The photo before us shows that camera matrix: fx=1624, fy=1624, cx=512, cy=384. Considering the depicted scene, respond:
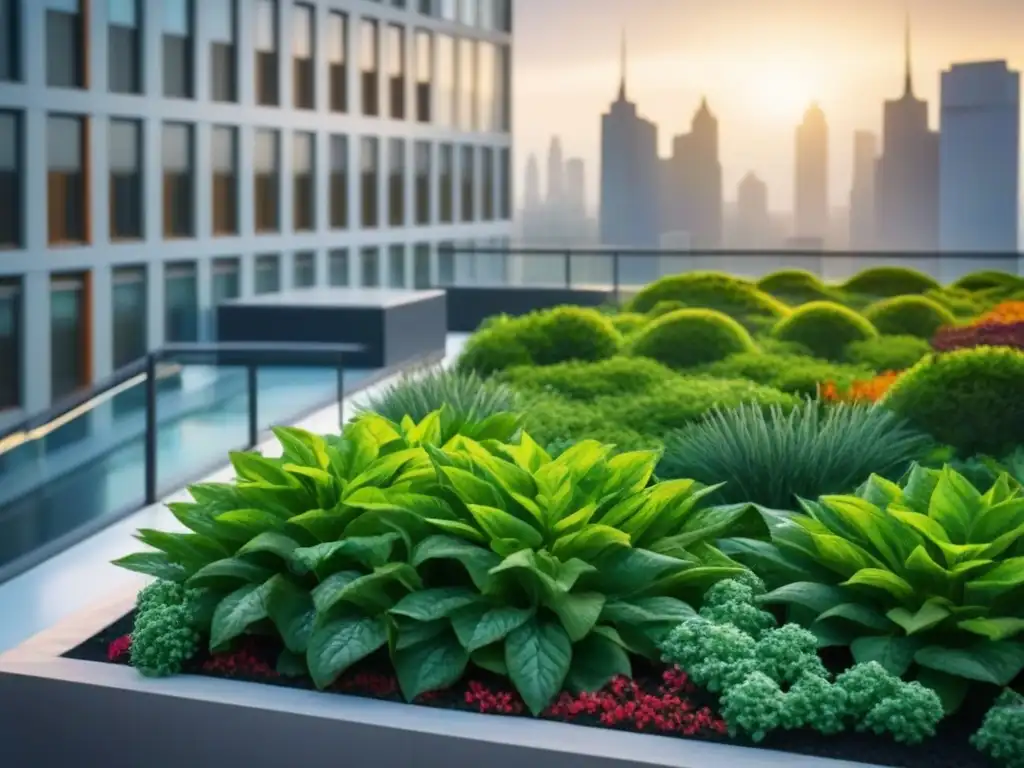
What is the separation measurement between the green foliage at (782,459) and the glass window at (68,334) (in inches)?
729

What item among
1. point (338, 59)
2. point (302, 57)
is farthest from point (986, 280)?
Result: point (338, 59)

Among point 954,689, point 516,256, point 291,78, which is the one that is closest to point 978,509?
point 954,689

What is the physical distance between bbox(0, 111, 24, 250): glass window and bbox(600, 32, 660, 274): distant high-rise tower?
11.7 m

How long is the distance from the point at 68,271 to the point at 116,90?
3133 millimetres

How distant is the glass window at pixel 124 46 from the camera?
25.5 m

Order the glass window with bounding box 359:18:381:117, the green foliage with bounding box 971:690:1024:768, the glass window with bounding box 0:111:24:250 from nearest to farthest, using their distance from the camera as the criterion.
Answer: the green foliage with bounding box 971:690:1024:768 < the glass window with bounding box 0:111:24:250 < the glass window with bounding box 359:18:381:117

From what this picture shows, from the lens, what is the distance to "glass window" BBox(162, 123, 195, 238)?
27.2 meters

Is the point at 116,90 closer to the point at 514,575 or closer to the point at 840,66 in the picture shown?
the point at 840,66

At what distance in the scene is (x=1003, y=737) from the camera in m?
3.82

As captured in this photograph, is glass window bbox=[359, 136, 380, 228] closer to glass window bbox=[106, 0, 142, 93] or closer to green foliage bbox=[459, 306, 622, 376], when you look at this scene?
glass window bbox=[106, 0, 142, 93]

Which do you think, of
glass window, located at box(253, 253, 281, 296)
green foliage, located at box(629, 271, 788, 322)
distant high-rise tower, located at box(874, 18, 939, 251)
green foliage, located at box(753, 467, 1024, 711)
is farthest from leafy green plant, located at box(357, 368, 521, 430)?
distant high-rise tower, located at box(874, 18, 939, 251)

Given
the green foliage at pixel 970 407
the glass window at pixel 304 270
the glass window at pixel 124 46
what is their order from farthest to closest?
1. the glass window at pixel 304 270
2. the glass window at pixel 124 46
3. the green foliage at pixel 970 407

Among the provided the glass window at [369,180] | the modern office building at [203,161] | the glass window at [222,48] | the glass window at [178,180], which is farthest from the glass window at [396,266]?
the glass window at [178,180]

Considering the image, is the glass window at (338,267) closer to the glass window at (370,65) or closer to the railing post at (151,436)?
the glass window at (370,65)
